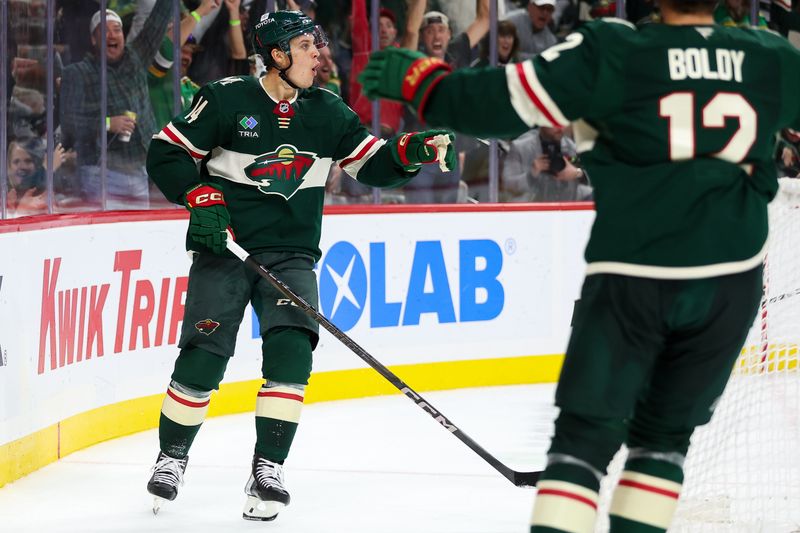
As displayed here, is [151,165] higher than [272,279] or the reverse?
higher

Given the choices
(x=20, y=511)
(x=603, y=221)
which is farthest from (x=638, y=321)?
(x=20, y=511)

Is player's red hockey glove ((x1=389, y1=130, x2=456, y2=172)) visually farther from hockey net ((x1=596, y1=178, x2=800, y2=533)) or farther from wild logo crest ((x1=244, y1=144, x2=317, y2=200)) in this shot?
hockey net ((x1=596, y1=178, x2=800, y2=533))

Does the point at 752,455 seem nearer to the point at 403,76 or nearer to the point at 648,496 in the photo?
the point at 648,496

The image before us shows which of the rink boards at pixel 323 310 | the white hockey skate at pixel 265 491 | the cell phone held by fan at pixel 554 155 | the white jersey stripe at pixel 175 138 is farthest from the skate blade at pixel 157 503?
the cell phone held by fan at pixel 554 155

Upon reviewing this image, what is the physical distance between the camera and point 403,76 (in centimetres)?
216

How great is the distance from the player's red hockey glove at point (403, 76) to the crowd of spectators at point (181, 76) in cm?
318

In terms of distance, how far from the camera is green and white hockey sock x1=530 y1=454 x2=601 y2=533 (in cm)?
211

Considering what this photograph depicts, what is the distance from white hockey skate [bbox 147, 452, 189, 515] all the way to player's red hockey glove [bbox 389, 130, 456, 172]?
967 mm

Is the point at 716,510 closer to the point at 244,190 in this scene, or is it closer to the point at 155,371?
the point at 244,190

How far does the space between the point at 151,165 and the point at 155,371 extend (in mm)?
1565

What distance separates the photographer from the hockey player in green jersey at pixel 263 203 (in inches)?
138

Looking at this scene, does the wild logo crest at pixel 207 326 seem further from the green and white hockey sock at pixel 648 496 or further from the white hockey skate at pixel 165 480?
the green and white hockey sock at pixel 648 496

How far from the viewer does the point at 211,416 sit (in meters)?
5.22

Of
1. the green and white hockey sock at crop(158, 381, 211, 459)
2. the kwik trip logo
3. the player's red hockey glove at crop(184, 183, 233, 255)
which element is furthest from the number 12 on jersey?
the kwik trip logo
